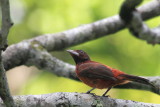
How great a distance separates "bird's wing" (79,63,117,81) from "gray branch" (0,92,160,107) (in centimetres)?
50

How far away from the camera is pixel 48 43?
4969mm

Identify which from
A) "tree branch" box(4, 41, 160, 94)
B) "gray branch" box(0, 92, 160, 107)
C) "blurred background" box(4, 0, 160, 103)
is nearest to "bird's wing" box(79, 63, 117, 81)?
"gray branch" box(0, 92, 160, 107)

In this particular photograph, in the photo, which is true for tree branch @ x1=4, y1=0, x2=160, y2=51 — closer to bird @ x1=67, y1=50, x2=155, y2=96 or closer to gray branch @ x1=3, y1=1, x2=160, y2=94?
gray branch @ x1=3, y1=1, x2=160, y2=94

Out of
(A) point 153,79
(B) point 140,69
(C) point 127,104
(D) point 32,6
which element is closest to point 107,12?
(B) point 140,69

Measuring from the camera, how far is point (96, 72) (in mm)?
3846

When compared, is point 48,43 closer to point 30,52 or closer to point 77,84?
point 30,52

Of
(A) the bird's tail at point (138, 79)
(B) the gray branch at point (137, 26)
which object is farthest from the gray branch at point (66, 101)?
(B) the gray branch at point (137, 26)

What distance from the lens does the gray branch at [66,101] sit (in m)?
2.91

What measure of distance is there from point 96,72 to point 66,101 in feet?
2.95

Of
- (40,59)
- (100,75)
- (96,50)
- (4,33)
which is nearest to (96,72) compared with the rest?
(100,75)

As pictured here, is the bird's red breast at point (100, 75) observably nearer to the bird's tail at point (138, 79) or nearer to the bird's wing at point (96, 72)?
the bird's wing at point (96, 72)

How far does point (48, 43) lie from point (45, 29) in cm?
293

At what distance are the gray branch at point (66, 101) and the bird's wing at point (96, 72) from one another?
500mm

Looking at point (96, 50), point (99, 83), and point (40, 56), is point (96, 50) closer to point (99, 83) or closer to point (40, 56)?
point (40, 56)
